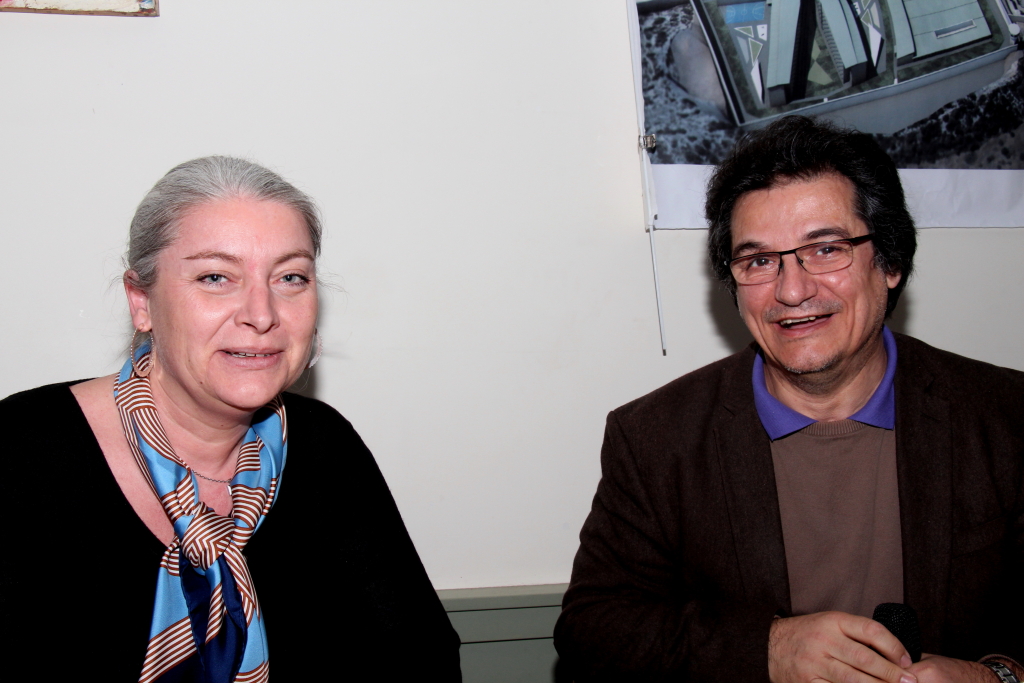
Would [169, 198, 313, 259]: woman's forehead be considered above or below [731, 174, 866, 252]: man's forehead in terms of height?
above

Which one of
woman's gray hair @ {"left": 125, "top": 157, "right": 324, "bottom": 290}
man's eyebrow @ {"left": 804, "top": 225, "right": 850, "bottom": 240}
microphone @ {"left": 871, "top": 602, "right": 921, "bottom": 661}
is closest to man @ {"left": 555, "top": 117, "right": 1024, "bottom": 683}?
man's eyebrow @ {"left": 804, "top": 225, "right": 850, "bottom": 240}

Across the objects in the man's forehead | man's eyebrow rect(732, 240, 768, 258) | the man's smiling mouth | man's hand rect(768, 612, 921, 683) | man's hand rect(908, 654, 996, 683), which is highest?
the man's forehead

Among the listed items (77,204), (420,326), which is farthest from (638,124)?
(77,204)

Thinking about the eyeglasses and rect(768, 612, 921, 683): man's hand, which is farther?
the eyeglasses

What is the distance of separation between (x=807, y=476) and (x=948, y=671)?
1.35 feet

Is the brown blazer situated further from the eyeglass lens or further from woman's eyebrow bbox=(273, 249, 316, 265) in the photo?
woman's eyebrow bbox=(273, 249, 316, 265)

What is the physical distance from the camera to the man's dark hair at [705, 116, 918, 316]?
155 centimetres

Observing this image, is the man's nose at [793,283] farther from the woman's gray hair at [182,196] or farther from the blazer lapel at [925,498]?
the woman's gray hair at [182,196]

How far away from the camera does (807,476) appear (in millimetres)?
1561

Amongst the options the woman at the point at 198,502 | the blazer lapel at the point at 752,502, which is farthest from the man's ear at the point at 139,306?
the blazer lapel at the point at 752,502

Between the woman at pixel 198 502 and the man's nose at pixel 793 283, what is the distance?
35.9 inches

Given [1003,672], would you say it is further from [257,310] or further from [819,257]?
[257,310]

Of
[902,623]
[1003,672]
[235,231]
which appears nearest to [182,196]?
[235,231]

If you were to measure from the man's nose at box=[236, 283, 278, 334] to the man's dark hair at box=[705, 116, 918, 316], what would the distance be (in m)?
0.97
